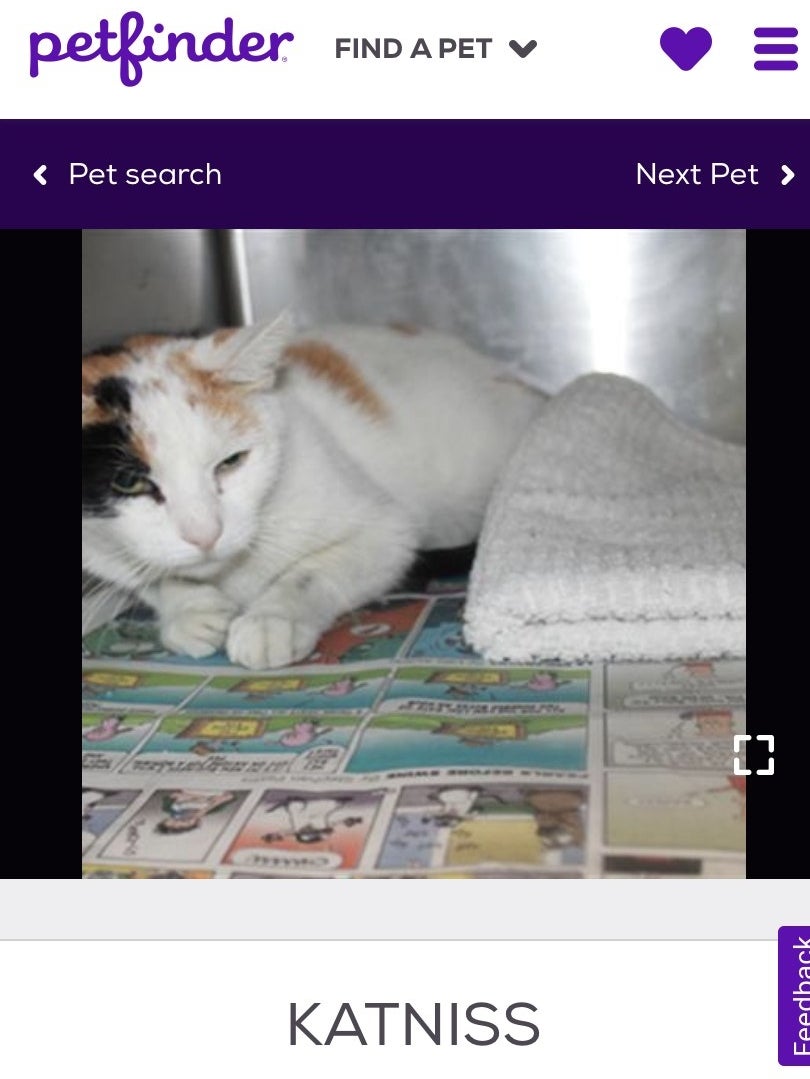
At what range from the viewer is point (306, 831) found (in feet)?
2.47

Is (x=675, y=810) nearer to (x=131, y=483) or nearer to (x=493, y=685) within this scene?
(x=493, y=685)

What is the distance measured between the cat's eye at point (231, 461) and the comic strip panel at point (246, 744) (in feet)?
0.83

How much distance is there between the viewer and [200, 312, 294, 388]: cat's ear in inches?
44.0

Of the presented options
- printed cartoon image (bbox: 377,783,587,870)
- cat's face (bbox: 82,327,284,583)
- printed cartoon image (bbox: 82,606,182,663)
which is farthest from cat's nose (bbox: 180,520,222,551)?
printed cartoon image (bbox: 377,783,587,870)

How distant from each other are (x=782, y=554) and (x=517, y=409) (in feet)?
2.44

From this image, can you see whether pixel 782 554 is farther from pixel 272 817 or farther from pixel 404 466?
pixel 404 466

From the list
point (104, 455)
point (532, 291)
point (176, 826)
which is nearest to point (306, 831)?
point (176, 826)

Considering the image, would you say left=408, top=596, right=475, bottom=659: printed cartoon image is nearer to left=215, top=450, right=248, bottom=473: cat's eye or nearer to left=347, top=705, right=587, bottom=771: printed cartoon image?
left=347, top=705, right=587, bottom=771: printed cartoon image

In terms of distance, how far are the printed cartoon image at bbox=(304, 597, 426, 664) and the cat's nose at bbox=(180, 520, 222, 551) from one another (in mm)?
140
